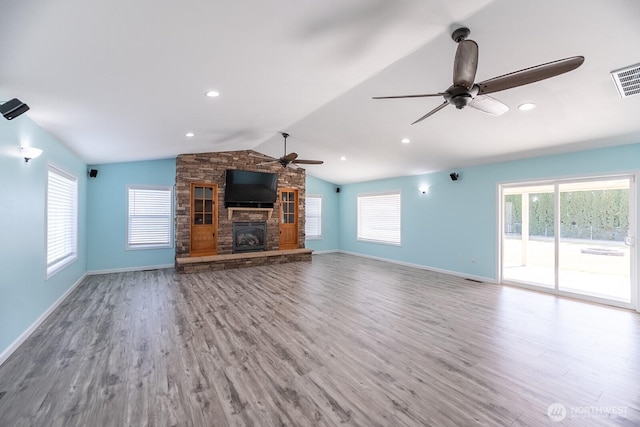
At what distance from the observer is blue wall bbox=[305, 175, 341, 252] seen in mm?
9750

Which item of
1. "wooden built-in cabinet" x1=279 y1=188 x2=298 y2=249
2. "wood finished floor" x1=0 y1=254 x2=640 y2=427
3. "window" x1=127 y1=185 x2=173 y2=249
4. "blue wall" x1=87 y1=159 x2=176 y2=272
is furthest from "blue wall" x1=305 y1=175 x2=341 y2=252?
"wood finished floor" x1=0 y1=254 x2=640 y2=427

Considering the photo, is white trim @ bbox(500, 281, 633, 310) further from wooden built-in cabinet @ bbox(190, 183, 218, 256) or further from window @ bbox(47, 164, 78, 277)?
window @ bbox(47, 164, 78, 277)

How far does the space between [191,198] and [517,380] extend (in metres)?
7.15

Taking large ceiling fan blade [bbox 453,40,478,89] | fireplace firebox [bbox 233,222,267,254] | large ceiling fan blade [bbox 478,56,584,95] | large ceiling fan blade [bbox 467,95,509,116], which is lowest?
fireplace firebox [bbox 233,222,267,254]

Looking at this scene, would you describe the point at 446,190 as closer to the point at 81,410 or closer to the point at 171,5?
the point at 171,5

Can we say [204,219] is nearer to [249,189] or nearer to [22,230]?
[249,189]

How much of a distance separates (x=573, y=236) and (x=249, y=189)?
6947mm

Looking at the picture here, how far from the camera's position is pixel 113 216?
21.3 ft

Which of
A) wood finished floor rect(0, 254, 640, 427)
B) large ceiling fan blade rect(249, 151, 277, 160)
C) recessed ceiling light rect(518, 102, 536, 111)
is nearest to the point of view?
wood finished floor rect(0, 254, 640, 427)

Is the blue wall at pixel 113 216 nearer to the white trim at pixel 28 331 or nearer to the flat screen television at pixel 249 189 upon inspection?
the flat screen television at pixel 249 189

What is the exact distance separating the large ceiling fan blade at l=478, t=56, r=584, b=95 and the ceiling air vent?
1336mm

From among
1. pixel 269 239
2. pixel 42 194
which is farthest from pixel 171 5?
pixel 269 239

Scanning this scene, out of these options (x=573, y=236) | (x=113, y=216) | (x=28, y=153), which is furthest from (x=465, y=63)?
(x=113, y=216)

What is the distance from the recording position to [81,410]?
1986mm
